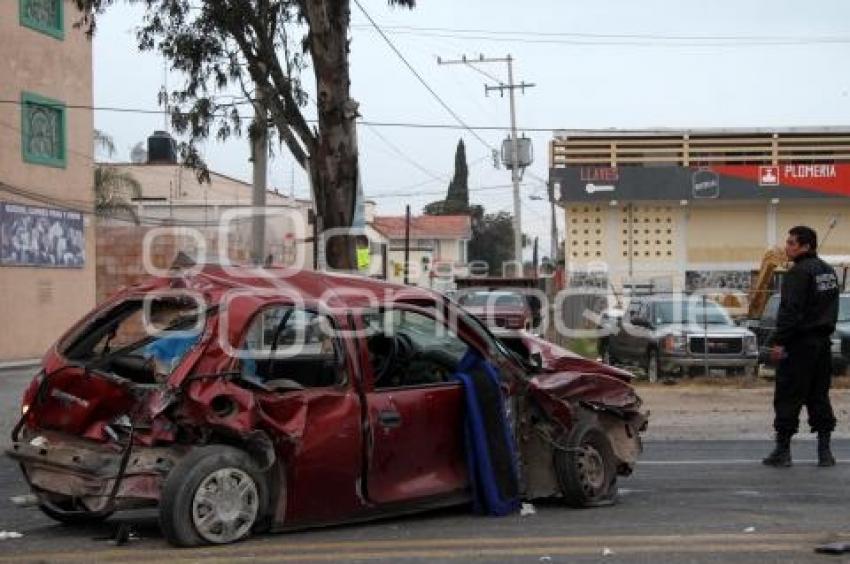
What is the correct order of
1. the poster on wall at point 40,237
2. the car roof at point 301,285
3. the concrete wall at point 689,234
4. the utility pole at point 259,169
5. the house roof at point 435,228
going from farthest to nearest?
the house roof at point 435,228 < the concrete wall at point 689,234 < the poster on wall at point 40,237 < the utility pole at point 259,169 < the car roof at point 301,285

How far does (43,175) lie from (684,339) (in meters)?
15.8

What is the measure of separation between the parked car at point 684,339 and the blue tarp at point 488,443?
40.7 feet

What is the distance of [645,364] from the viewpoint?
1952cm

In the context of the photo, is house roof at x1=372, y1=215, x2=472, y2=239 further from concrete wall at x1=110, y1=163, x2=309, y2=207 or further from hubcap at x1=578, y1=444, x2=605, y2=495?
hubcap at x1=578, y1=444, x2=605, y2=495

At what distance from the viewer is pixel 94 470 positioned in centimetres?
605

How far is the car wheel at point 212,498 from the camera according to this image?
5750 millimetres

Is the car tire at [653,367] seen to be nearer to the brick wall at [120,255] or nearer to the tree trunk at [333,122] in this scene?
the tree trunk at [333,122]

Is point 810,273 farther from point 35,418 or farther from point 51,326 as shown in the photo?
point 51,326

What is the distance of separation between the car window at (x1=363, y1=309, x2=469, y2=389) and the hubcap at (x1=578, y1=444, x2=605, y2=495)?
107cm

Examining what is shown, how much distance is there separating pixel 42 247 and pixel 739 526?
22434 mm

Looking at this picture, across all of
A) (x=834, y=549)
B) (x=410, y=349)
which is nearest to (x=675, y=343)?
(x=410, y=349)

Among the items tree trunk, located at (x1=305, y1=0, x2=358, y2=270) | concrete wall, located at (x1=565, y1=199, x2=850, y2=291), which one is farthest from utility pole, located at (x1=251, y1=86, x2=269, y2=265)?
concrete wall, located at (x1=565, y1=199, x2=850, y2=291)

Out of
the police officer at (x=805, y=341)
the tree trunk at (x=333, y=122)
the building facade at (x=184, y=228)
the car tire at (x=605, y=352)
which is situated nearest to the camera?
the police officer at (x=805, y=341)

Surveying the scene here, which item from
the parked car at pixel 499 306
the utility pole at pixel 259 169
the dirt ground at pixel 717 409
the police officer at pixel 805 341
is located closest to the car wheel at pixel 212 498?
A: the police officer at pixel 805 341
